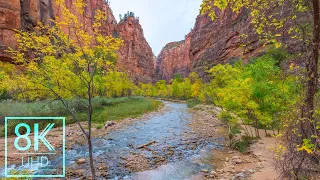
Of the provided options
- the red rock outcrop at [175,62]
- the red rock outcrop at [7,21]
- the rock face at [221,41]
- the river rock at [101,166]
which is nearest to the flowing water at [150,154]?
the river rock at [101,166]

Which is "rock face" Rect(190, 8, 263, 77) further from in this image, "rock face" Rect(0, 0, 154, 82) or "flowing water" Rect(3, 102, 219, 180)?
"flowing water" Rect(3, 102, 219, 180)

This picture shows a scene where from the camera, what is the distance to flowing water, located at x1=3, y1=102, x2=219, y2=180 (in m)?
6.62

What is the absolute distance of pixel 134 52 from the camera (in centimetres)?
9562

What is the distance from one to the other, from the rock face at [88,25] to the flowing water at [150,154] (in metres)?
5.37

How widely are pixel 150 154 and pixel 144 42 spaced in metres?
107

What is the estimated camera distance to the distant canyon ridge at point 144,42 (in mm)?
27125

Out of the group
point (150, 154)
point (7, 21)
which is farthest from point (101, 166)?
point (7, 21)

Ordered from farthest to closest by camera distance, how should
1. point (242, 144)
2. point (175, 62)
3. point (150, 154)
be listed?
point (175, 62) → point (242, 144) → point (150, 154)

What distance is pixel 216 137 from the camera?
37.4 feet

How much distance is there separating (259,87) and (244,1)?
6.37 m

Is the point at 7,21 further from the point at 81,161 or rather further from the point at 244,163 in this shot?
the point at 244,163

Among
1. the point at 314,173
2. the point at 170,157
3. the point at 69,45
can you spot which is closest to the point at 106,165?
the point at 170,157

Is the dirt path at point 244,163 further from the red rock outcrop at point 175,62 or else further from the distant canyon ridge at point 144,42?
the red rock outcrop at point 175,62

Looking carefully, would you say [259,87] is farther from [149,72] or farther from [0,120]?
[149,72]
